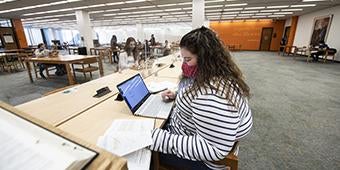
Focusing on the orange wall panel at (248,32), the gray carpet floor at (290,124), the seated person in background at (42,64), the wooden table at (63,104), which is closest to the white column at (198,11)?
the gray carpet floor at (290,124)

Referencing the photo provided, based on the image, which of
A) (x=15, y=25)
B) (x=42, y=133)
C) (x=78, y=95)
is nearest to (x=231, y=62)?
(x=42, y=133)

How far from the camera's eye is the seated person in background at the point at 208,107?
76 cm

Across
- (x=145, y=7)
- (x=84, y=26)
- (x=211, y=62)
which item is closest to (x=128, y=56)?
(x=211, y=62)

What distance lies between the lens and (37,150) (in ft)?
1.28

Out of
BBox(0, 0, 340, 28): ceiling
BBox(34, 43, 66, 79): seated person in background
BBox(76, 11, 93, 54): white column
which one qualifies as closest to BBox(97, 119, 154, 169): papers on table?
BBox(34, 43, 66, 79): seated person in background

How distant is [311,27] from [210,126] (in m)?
13.3

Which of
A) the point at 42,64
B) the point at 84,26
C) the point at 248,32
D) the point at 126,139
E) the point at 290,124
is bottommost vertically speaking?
the point at 290,124

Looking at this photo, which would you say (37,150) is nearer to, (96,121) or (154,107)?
(96,121)

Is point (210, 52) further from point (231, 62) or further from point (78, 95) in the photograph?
point (78, 95)

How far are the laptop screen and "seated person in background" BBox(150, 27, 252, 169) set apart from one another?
39 centimetres

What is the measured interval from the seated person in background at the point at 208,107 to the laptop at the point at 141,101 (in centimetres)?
29

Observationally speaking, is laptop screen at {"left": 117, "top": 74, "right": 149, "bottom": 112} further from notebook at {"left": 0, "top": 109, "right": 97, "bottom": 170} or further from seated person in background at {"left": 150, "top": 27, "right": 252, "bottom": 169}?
notebook at {"left": 0, "top": 109, "right": 97, "bottom": 170}

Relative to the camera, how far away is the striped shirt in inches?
29.7

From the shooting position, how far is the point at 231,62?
89 cm
